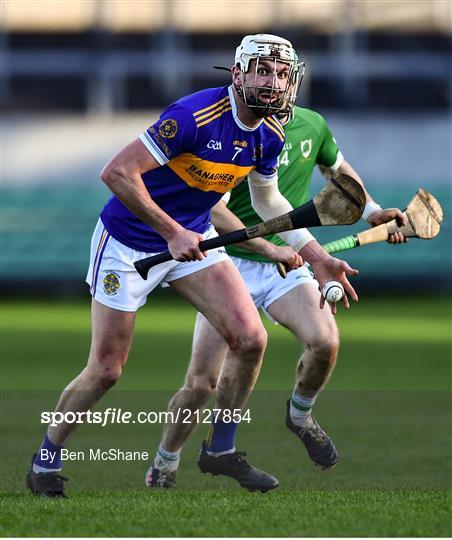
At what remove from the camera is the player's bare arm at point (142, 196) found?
21.0 ft

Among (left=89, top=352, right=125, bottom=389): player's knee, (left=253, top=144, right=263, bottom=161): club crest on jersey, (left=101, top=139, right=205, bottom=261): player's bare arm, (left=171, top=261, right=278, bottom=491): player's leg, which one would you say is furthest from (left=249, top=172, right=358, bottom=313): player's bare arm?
(left=89, top=352, right=125, bottom=389): player's knee

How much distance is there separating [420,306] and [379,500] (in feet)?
50.6

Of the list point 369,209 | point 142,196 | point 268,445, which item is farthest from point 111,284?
point 268,445

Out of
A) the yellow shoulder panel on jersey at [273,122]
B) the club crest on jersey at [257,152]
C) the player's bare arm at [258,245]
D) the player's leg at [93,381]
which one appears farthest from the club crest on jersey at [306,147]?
the player's leg at [93,381]

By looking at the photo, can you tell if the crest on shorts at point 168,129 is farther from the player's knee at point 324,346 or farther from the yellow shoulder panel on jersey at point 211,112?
the player's knee at point 324,346

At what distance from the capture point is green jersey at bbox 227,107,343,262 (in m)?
8.05

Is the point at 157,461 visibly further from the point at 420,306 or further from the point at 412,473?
the point at 420,306

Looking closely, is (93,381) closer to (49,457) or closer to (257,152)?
(49,457)

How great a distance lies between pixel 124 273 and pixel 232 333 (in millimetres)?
603

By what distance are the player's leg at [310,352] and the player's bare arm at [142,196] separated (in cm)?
138

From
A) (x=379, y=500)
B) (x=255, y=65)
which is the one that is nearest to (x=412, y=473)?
(x=379, y=500)

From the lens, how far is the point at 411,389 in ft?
38.0

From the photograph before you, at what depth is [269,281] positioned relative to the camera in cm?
Result: 788

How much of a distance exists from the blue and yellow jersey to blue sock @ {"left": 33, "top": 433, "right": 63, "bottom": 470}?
1046 millimetres
